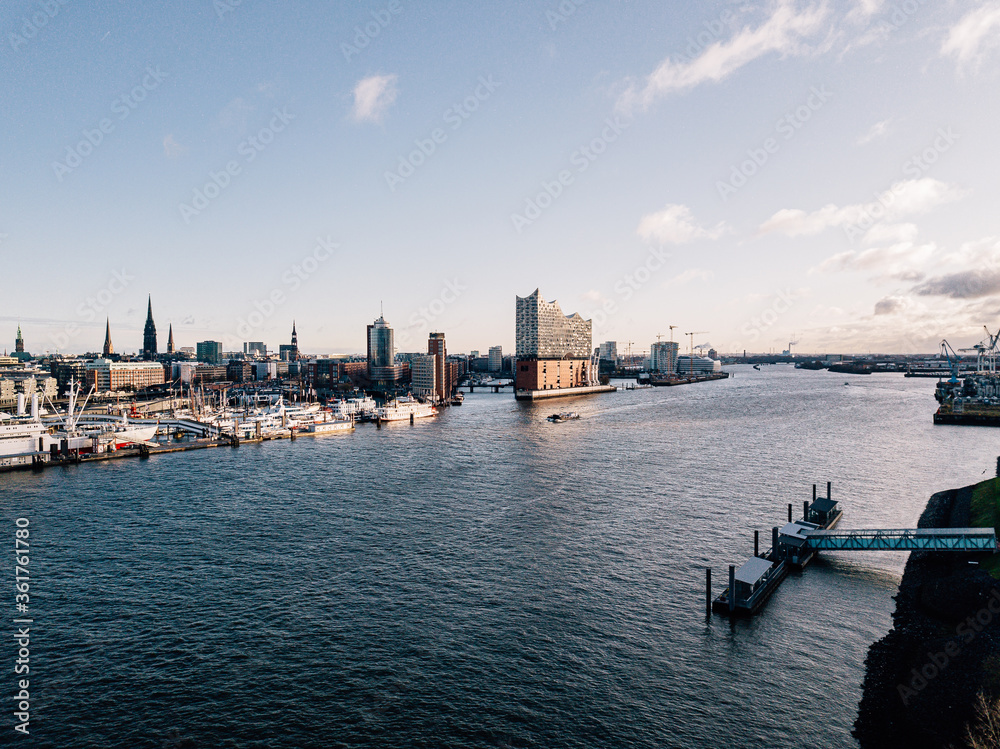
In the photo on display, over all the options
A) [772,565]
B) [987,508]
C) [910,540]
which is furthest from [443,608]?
[987,508]

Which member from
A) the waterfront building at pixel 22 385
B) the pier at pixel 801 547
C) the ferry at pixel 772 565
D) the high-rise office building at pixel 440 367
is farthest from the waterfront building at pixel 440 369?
the pier at pixel 801 547

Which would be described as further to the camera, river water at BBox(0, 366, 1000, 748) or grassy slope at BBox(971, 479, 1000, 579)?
grassy slope at BBox(971, 479, 1000, 579)

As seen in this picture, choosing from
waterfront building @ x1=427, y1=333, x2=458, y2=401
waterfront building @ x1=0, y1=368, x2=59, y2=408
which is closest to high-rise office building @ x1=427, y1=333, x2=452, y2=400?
waterfront building @ x1=427, y1=333, x2=458, y2=401

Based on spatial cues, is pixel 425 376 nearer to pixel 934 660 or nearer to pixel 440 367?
pixel 440 367

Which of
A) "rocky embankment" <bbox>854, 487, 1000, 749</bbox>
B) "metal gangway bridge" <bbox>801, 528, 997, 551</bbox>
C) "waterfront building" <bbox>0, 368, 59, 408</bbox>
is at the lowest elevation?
"rocky embankment" <bbox>854, 487, 1000, 749</bbox>

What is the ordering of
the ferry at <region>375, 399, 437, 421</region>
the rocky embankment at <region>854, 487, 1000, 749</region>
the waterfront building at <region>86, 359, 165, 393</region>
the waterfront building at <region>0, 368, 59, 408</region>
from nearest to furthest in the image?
the rocky embankment at <region>854, 487, 1000, 749</region>, the ferry at <region>375, 399, 437, 421</region>, the waterfront building at <region>0, 368, 59, 408</region>, the waterfront building at <region>86, 359, 165, 393</region>

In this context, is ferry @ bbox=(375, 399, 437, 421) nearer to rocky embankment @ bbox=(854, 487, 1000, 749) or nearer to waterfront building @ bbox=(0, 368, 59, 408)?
waterfront building @ bbox=(0, 368, 59, 408)

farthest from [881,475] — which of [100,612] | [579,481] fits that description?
[100,612]

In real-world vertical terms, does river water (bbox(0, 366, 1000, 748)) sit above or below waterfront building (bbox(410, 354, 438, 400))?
below

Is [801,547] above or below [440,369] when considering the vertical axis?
below
